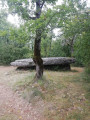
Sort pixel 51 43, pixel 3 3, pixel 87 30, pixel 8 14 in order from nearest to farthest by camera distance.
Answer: pixel 87 30, pixel 3 3, pixel 8 14, pixel 51 43

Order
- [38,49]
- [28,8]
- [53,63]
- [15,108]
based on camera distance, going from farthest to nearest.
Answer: [53,63] < [38,49] < [28,8] < [15,108]

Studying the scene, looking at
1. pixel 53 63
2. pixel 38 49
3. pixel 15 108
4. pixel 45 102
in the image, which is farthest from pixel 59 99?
pixel 53 63

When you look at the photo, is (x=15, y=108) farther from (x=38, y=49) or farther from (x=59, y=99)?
(x=38, y=49)

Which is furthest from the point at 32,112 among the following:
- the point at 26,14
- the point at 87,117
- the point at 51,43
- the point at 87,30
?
the point at 51,43

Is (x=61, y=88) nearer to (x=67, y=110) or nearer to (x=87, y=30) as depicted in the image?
(x=67, y=110)

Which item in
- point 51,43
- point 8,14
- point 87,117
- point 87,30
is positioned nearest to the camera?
point 87,117

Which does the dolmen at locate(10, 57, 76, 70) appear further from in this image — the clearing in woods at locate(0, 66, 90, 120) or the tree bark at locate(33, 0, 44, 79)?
the clearing in woods at locate(0, 66, 90, 120)

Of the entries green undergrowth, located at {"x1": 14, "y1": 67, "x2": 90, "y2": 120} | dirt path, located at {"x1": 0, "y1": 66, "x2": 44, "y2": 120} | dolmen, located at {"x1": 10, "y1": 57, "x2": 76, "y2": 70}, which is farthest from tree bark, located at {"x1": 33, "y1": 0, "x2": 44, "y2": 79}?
dolmen, located at {"x1": 10, "y1": 57, "x2": 76, "y2": 70}

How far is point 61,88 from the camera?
441cm

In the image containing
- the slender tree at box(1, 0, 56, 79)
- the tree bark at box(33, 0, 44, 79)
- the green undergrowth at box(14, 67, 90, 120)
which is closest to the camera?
the green undergrowth at box(14, 67, 90, 120)

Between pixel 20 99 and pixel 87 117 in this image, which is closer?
pixel 87 117

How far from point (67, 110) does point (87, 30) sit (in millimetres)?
2745

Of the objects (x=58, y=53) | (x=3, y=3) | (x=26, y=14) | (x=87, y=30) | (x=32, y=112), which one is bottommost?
(x=32, y=112)

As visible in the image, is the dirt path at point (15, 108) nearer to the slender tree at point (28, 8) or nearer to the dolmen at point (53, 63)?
the slender tree at point (28, 8)
